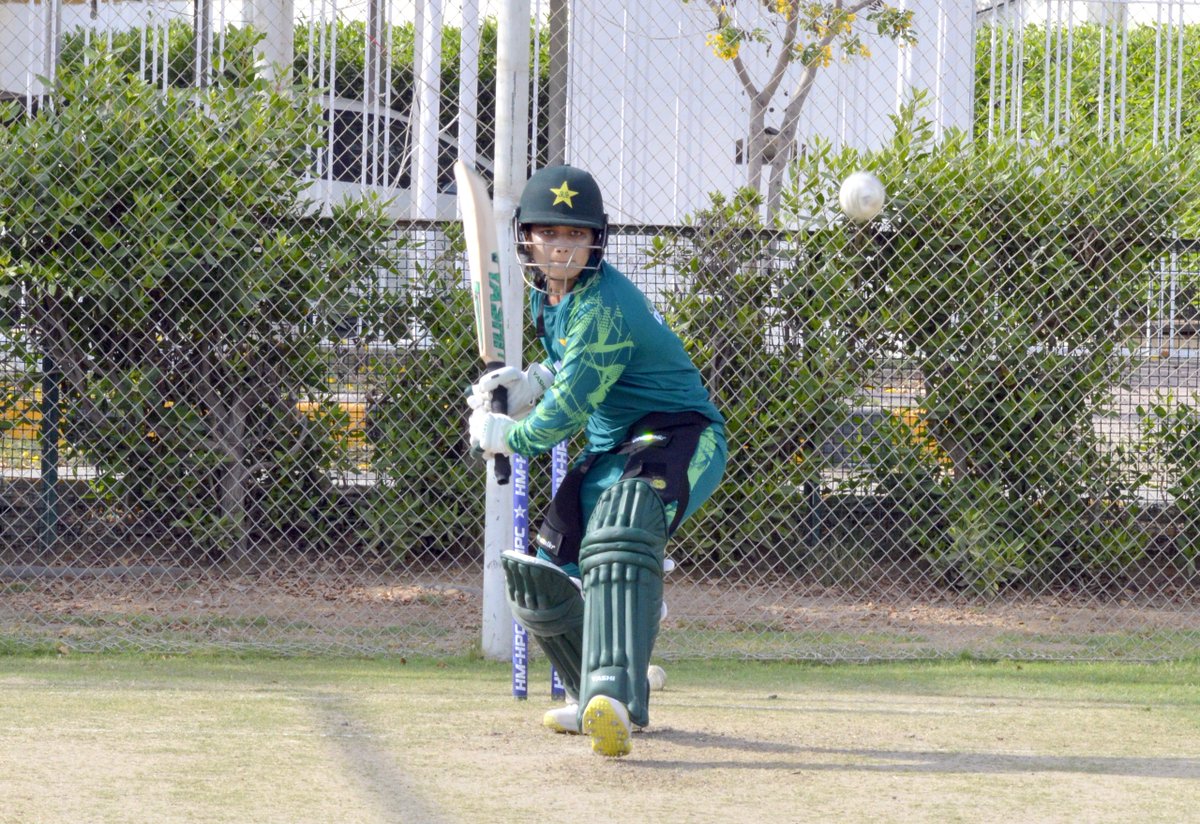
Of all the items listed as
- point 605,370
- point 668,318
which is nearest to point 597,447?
point 605,370

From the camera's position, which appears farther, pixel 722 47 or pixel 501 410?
pixel 722 47

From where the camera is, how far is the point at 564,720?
4.43m

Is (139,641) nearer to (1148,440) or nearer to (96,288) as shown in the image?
(96,288)

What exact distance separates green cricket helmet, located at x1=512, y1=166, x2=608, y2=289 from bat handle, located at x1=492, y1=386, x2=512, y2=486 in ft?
1.34

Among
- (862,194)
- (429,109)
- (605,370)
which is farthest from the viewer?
(429,109)

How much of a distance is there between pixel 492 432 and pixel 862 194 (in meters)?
3.30

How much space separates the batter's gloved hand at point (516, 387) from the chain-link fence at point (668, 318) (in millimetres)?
2405

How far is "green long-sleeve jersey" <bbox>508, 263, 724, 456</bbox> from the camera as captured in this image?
400 centimetres

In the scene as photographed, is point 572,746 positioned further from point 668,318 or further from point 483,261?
point 668,318

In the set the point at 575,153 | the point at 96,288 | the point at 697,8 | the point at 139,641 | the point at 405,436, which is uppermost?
the point at 697,8

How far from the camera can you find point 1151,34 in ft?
25.2

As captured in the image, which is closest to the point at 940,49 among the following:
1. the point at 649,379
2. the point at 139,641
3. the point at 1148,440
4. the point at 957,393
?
the point at 957,393

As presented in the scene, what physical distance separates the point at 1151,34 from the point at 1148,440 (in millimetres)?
2323

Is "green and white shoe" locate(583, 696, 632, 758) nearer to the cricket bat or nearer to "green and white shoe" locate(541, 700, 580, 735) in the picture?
"green and white shoe" locate(541, 700, 580, 735)
